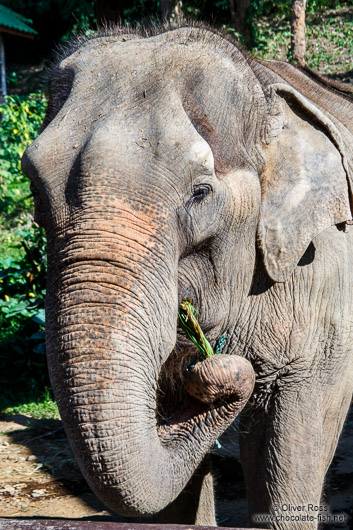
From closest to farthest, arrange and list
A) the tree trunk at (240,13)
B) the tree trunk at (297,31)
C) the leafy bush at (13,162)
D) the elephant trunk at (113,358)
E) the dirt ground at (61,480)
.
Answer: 1. the elephant trunk at (113,358)
2. the dirt ground at (61,480)
3. the leafy bush at (13,162)
4. the tree trunk at (297,31)
5. the tree trunk at (240,13)

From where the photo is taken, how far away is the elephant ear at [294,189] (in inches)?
113

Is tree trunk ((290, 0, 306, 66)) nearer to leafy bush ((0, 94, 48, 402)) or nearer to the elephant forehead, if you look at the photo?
leafy bush ((0, 94, 48, 402))

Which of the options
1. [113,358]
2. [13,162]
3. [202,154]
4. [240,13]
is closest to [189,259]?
[202,154]

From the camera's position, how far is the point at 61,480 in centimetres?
481

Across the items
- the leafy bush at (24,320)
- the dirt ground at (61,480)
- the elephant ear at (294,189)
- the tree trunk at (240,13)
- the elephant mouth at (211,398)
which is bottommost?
the dirt ground at (61,480)

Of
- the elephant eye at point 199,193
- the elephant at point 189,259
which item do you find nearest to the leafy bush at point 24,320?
the elephant at point 189,259

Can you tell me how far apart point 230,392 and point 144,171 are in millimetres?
780

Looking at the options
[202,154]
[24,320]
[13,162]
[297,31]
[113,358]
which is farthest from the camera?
[297,31]

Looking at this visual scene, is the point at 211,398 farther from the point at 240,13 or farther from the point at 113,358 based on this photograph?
the point at 240,13

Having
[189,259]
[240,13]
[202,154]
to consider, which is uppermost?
[240,13]

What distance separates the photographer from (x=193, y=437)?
259cm

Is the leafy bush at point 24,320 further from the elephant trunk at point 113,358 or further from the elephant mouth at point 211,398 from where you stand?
the elephant trunk at point 113,358

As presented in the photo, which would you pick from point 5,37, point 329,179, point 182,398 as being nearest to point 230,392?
Result: point 182,398

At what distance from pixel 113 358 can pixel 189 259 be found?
1.96 ft
